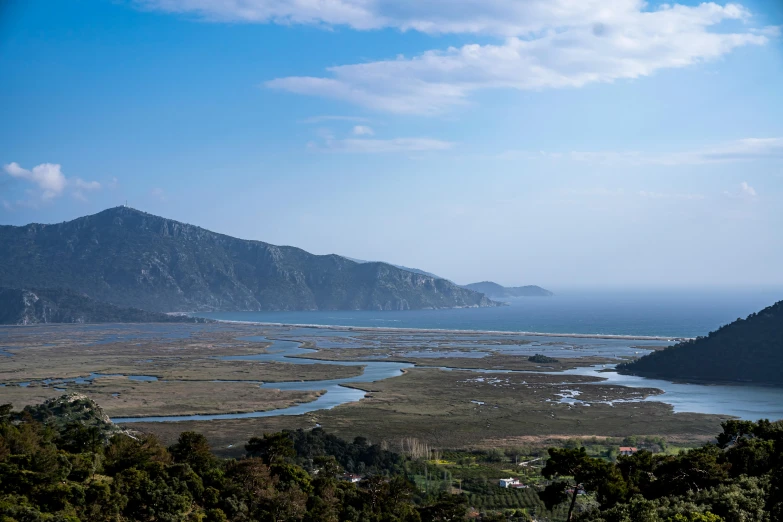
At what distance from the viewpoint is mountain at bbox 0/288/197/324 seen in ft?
580

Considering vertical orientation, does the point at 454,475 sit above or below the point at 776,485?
below

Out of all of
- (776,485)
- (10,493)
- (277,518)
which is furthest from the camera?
(277,518)

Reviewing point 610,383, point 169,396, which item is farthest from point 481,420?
point 169,396

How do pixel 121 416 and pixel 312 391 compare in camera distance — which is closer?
pixel 121 416

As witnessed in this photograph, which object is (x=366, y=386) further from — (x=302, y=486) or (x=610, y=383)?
(x=302, y=486)

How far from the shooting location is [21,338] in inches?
5094

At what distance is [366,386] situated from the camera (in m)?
69.8

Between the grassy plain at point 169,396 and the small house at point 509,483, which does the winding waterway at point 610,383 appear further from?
the small house at point 509,483

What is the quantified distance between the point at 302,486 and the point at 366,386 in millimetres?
42120

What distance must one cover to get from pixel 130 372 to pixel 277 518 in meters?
61.5

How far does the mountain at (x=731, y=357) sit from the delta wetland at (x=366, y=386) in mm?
7267

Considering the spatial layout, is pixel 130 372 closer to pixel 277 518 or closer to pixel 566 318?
pixel 277 518

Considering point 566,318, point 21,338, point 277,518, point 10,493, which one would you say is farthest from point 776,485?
point 566,318

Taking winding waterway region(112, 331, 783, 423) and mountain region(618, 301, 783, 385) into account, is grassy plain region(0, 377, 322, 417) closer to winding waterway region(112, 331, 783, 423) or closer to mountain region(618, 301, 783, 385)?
winding waterway region(112, 331, 783, 423)
